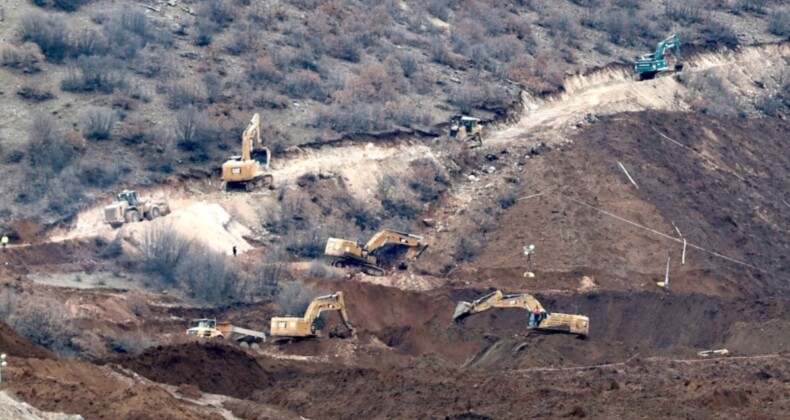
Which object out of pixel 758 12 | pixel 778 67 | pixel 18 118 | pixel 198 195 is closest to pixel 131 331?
pixel 198 195

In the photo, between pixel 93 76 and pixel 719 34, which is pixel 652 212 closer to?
pixel 93 76

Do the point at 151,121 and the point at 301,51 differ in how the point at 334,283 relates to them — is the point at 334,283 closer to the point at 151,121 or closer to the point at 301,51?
the point at 151,121

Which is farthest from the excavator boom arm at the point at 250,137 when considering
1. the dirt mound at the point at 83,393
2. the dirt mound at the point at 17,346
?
the dirt mound at the point at 83,393

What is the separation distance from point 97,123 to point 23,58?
19.1 feet

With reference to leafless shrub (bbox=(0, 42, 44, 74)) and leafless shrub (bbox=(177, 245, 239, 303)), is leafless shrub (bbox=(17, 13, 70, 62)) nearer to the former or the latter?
leafless shrub (bbox=(0, 42, 44, 74))

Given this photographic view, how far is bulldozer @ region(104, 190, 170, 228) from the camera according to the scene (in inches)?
2376

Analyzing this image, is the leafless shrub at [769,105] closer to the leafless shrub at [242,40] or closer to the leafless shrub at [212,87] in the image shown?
the leafless shrub at [242,40]

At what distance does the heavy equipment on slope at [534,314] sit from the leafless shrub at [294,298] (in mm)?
4506

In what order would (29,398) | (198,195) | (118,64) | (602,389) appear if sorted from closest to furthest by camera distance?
(29,398) < (602,389) < (198,195) < (118,64)

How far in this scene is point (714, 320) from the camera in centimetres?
5794

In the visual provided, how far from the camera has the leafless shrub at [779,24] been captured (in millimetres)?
91750

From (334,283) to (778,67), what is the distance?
3578 centimetres

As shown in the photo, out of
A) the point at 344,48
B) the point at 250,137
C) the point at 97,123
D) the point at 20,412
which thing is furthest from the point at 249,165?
the point at 20,412

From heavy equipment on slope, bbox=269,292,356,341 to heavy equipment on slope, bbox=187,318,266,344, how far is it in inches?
20.3
